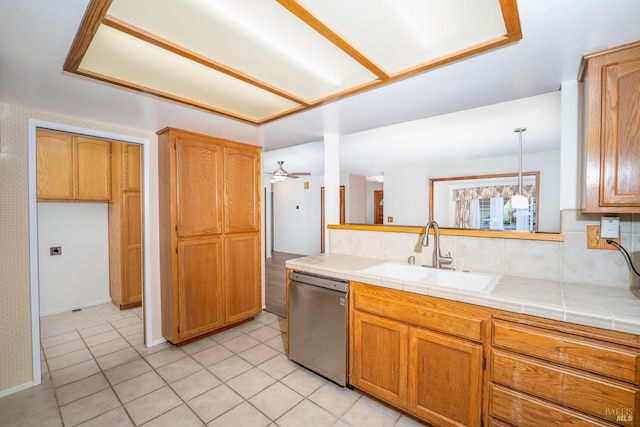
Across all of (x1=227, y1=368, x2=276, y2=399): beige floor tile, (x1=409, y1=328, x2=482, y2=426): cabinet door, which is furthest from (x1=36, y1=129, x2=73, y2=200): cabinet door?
(x1=409, y1=328, x2=482, y2=426): cabinet door

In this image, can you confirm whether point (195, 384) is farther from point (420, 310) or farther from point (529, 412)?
point (529, 412)

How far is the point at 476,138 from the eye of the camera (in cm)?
373

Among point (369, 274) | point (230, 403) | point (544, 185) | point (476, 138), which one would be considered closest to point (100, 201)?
point (230, 403)

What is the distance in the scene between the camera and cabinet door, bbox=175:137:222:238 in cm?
262

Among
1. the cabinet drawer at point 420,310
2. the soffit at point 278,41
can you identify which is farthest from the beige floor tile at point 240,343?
the soffit at point 278,41

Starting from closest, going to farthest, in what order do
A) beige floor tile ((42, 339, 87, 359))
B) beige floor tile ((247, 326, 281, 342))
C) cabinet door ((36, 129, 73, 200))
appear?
beige floor tile ((42, 339, 87, 359)) → beige floor tile ((247, 326, 281, 342)) → cabinet door ((36, 129, 73, 200))

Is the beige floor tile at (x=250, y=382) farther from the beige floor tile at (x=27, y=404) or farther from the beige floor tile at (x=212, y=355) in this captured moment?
the beige floor tile at (x=27, y=404)

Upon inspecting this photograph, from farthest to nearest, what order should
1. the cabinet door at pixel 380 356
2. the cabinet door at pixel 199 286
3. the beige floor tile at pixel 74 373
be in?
the cabinet door at pixel 199 286 → the beige floor tile at pixel 74 373 → the cabinet door at pixel 380 356

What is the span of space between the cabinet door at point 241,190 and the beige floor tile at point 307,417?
184 cm

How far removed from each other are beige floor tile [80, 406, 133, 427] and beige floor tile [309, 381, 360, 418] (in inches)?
46.9

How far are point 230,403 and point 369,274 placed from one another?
1.32 metres

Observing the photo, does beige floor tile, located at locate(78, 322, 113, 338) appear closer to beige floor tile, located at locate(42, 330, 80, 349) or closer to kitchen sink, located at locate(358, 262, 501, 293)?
beige floor tile, located at locate(42, 330, 80, 349)

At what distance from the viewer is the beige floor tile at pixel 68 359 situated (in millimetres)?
2355

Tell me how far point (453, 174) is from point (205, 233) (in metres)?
4.66
